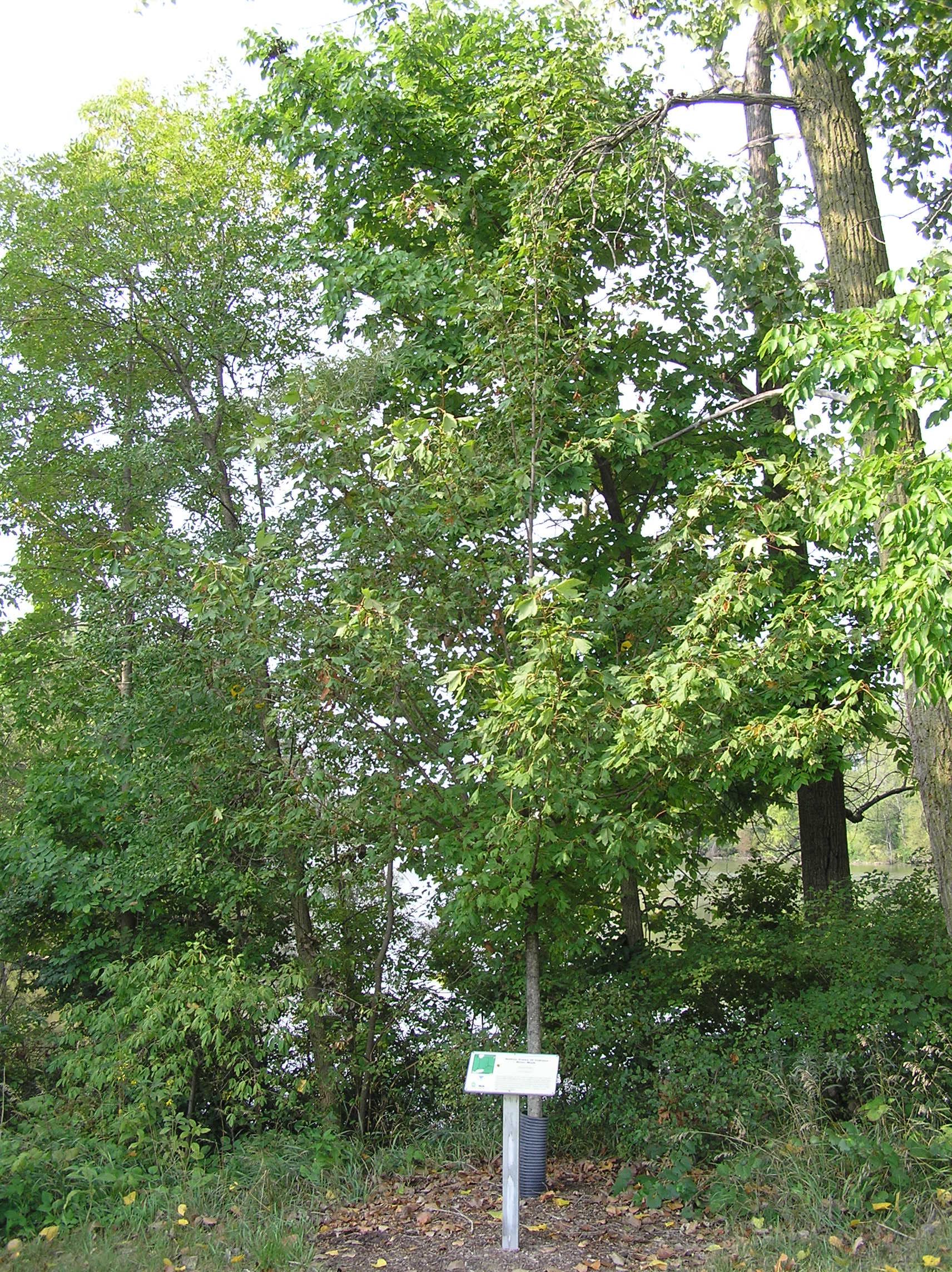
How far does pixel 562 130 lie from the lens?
23.9 ft

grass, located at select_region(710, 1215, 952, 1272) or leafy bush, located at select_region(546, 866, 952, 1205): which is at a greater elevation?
leafy bush, located at select_region(546, 866, 952, 1205)

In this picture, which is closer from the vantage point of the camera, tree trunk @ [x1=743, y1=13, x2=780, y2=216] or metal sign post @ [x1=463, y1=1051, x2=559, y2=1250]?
metal sign post @ [x1=463, y1=1051, x2=559, y2=1250]

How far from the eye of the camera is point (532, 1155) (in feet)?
18.9

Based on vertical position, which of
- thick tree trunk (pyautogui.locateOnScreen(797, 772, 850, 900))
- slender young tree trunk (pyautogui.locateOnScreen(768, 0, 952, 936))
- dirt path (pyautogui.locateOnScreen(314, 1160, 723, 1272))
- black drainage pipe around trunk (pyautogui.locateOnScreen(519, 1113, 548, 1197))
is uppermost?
slender young tree trunk (pyautogui.locateOnScreen(768, 0, 952, 936))

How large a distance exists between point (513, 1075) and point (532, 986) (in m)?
1.46

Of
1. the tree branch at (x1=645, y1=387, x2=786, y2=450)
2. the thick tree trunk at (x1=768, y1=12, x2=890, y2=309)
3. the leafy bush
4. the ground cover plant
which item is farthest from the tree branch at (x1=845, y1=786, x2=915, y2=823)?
the thick tree trunk at (x1=768, y1=12, x2=890, y2=309)

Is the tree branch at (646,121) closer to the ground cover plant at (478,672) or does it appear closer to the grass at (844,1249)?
the ground cover plant at (478,672)

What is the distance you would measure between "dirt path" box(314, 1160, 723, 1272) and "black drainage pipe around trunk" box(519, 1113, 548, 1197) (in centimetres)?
8

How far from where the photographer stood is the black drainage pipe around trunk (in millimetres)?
5734

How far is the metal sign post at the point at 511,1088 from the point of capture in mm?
4766

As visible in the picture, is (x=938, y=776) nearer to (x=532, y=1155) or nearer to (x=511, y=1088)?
(x=511, y=1088)

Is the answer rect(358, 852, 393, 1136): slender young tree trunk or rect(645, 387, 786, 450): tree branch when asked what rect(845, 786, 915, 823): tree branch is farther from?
rect(358, 852, 393, 1136): slender young tree trunk

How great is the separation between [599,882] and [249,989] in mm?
2342

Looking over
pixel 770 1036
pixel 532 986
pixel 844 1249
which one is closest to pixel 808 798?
pixel 770 1036
